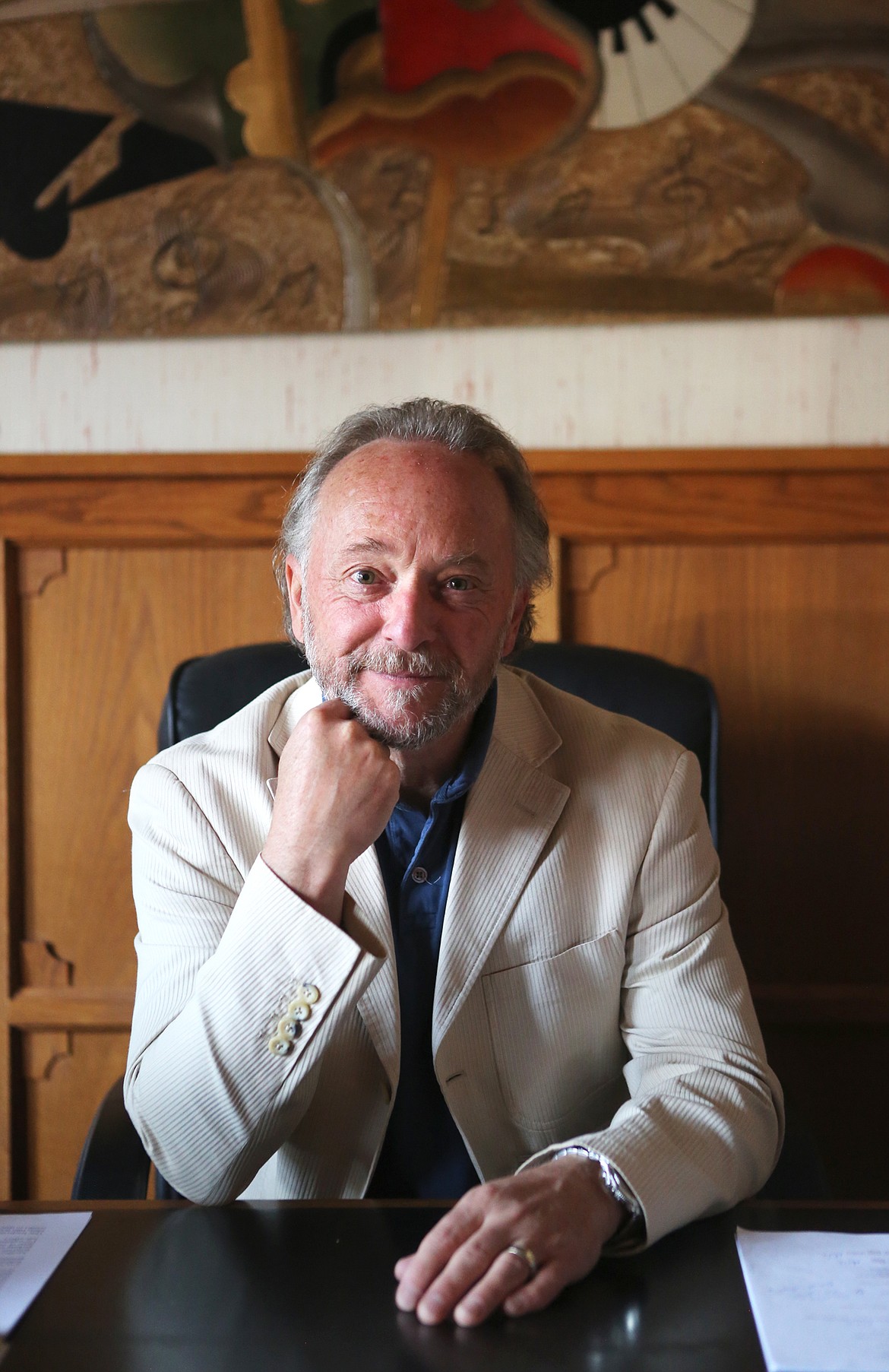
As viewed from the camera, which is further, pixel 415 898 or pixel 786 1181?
pixel 415 898

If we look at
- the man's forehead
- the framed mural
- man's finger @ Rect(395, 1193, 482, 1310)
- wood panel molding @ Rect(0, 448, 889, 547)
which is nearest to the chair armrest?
man's finger @ Rect(395, 1193, 482, 1310)

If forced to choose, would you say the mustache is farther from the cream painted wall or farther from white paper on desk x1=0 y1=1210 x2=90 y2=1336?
the cream painted wall

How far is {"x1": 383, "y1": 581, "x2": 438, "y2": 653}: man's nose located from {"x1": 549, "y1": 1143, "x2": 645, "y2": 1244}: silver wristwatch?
549 mm

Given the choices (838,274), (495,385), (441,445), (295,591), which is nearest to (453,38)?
(495,385)

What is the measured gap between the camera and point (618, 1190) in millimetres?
973

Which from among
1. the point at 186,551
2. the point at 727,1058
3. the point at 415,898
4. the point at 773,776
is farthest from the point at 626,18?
the point at 727,1058

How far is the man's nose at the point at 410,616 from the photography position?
1.23 meters

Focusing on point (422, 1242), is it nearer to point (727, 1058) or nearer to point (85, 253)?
point (727, 1058)

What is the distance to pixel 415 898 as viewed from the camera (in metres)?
1.32

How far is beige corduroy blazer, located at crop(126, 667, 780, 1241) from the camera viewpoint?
107cm

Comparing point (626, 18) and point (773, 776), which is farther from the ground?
point (626, 18)

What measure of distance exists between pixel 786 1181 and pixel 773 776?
103 cm

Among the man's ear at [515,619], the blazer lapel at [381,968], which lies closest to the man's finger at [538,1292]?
the blazer lapel at [381,968]

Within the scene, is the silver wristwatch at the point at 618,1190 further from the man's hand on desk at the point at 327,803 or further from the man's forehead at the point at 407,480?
the man's forehead at the point at 407,480
